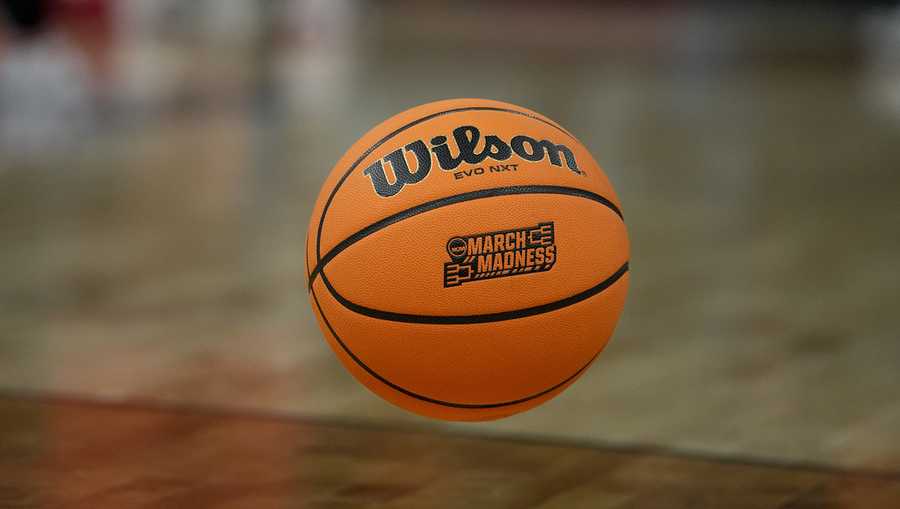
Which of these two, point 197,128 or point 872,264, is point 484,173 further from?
Answer: point 197,128

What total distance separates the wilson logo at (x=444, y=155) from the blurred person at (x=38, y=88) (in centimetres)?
455

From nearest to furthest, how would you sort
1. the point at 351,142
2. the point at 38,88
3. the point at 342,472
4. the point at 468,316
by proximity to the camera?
the point at 468,316 → the point at 342,472 → the point at 351,142 → the point at 38,88

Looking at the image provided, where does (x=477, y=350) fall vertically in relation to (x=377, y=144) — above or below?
below

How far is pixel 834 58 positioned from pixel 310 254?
11620 millimetres

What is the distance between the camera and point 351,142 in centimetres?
727

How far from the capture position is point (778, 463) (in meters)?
2.73

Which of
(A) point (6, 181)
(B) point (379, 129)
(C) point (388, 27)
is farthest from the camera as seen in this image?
(C) point (388, 27)

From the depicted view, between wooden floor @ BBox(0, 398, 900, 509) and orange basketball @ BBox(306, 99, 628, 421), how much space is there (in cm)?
18

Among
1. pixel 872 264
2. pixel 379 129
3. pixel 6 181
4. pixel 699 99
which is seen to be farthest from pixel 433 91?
pixel 379 129

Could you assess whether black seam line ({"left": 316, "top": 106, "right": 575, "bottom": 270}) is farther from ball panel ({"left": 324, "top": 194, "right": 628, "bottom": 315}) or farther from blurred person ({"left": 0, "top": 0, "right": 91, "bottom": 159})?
blurred person ({"left": 0, "top": 0, "right": 91, "bottom": 159})

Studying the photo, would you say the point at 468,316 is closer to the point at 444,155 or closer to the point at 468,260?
the point at 468,260

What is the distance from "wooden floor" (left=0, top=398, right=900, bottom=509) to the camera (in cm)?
243

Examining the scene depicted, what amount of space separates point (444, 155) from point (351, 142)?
491 cm

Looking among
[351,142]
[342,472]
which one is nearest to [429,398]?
[342,472]
